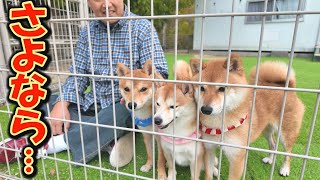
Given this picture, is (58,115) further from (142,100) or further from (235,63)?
(235,63)

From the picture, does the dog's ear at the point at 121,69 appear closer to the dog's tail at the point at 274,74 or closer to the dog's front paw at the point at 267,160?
the dog's tail at the point at 274,74

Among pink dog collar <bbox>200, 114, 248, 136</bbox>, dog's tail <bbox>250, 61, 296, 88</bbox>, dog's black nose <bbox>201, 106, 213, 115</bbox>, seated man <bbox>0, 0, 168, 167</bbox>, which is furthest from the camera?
seated man <bbox>0, 0, 168, 167</bbox>

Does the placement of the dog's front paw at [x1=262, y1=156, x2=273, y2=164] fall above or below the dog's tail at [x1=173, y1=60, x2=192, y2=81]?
below

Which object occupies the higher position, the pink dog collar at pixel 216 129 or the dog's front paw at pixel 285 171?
the pink dog collar at pixel 216 129

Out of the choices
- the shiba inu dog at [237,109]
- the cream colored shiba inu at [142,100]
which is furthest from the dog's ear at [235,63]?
the cream colored shiba inu at [142,100]

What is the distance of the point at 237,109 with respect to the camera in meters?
1.14

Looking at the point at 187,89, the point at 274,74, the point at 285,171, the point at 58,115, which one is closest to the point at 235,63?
the point at 187,89

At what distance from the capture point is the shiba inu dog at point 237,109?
104cm

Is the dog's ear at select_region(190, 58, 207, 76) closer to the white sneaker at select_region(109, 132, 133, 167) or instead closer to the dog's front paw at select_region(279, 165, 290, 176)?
the white sneaker at select_region(109, 132, 133, 167)

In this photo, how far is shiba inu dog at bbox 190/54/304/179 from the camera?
104 cm

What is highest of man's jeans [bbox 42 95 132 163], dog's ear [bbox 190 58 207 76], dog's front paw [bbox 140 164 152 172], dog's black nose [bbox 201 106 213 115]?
dog's ear [bbox 190 58 207 76]

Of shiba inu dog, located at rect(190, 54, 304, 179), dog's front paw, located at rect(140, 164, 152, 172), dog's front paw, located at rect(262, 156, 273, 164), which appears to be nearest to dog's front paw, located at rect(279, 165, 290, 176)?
shiba inu dog, located at rect(190, 54, 304, 179)

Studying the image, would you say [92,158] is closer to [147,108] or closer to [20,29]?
[147,108]

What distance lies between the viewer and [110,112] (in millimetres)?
1580
